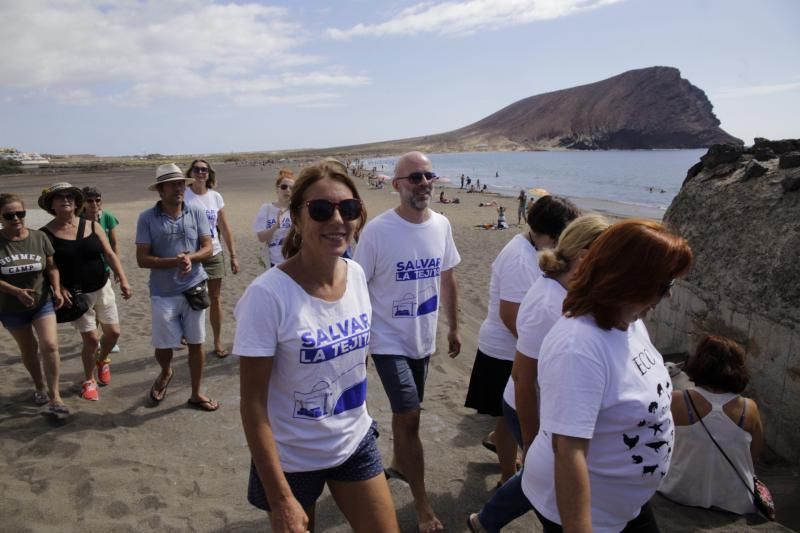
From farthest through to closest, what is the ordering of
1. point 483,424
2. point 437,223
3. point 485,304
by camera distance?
point 485,304 → point 483,424 → point 437,223

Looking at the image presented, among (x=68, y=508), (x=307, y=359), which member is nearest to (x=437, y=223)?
(x=307, y=359)

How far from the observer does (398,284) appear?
3078 millimetres

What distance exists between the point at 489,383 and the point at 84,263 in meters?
3.70

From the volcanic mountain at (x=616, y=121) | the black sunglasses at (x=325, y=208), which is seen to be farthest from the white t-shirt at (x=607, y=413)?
the volcanic mountain at (x=616, y=121)

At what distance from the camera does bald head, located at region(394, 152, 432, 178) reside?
3.17 meters

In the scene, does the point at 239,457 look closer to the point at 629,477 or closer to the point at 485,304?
the point at 629,477

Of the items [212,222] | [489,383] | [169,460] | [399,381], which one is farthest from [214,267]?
[489,383]

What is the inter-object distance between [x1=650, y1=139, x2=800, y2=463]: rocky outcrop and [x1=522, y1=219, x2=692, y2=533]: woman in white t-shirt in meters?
2.49

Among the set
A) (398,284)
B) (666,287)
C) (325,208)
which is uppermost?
(325,208)

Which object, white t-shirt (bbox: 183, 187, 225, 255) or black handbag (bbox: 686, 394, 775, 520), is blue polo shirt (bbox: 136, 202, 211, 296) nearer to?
white t-shirt (bbox: 183, 187, 225, 255)

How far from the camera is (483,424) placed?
436 centimetres

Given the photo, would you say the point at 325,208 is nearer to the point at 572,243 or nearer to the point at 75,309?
the point at 572,243

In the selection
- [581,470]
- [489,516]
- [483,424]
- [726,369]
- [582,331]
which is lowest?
[483,424]

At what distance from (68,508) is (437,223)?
290cm
